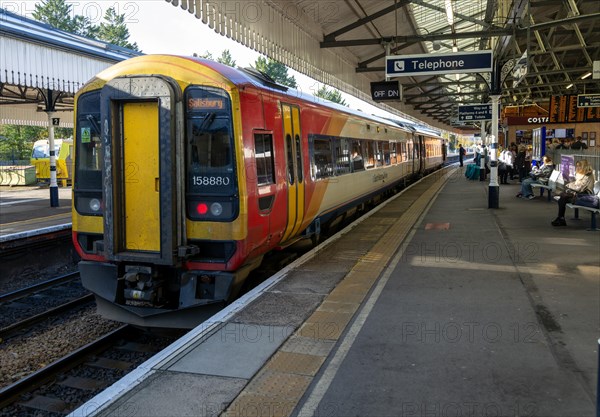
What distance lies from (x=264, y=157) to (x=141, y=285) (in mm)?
2052

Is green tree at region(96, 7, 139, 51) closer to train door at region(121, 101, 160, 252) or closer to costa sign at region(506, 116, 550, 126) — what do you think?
costa sign at region(506, 116, 550, 126)

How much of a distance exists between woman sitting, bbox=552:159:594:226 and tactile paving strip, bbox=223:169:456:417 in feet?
15.5

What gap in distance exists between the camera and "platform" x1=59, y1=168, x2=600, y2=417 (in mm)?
3523

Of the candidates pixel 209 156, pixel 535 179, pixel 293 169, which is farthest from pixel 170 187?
pixel 535 179

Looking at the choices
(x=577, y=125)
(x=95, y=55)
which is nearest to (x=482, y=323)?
(x=95, y=55)

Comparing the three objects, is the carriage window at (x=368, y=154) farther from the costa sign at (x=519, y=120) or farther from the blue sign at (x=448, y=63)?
the costa sign at (x=519, y=120)

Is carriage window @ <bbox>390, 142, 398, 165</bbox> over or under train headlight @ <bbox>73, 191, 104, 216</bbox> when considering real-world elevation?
over

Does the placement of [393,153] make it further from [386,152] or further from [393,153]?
[386,152]

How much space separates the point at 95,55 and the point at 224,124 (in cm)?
1092

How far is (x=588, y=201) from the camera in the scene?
398 inches

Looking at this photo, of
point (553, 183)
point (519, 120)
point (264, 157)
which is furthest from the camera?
point (519, 120)

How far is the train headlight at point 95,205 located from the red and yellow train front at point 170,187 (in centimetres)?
25

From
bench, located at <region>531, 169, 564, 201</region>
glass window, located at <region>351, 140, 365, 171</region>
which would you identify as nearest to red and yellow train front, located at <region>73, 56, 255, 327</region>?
glass window, located at <region>351, 140, 365, 171</region>

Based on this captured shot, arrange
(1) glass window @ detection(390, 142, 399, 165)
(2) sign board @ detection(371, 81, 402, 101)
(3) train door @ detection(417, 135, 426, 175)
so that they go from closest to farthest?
1. (2) sign board @ detection(371, 81, 402, 101)
2. (1) glass window @ detection(390, 142, 399, 165)
3. (3) train door @ detection(417, 135, 426, 175)
